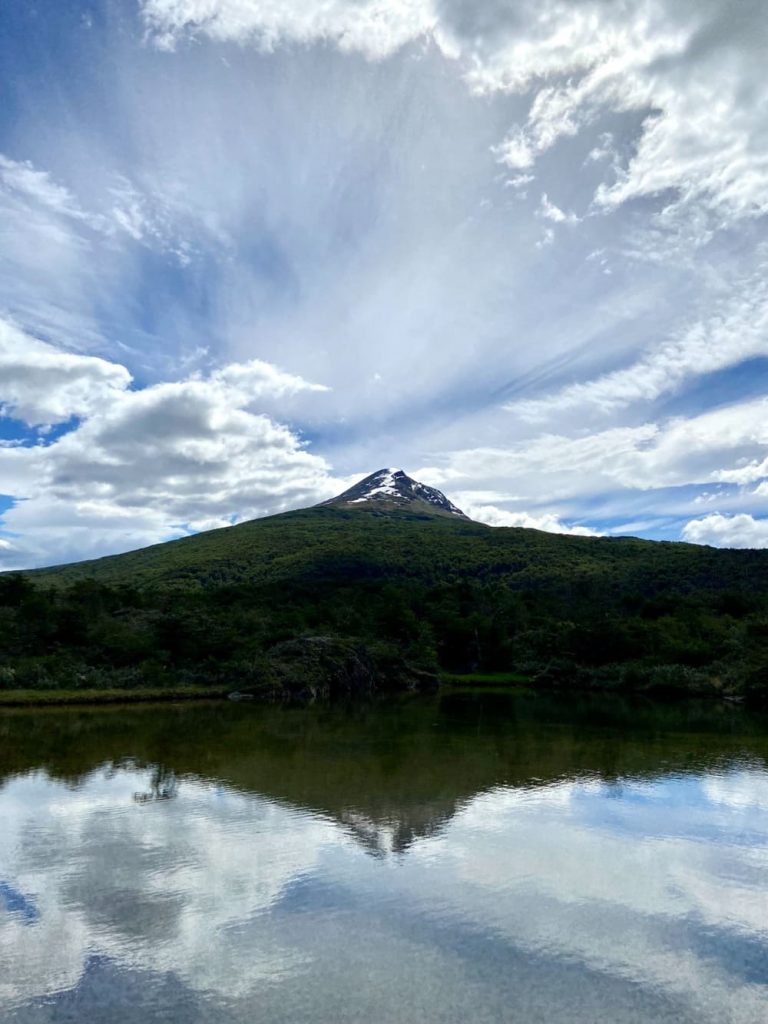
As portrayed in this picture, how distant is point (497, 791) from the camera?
16.2 metres

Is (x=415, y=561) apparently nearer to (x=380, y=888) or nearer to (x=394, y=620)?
(x=394, y=620)

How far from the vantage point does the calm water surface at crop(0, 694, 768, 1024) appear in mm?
6762

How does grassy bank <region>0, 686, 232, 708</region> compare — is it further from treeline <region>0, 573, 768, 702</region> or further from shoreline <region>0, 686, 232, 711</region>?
treeline <region>0, 573, 768, 702</region>

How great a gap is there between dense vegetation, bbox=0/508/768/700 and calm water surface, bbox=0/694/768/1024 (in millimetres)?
23894

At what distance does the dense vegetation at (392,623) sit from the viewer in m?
44.0

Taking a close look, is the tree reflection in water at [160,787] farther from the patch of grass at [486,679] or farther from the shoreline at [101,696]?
the patch of grass at [486,679]

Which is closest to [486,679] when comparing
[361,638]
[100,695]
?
[361,638]

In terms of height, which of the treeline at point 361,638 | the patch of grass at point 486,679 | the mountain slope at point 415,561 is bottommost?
the patch of grass at point 486,679

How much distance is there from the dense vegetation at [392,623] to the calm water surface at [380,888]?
2389cm

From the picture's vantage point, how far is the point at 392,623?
208 ft

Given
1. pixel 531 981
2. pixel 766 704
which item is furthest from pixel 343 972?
pixel 766 704

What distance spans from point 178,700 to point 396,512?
490 ft

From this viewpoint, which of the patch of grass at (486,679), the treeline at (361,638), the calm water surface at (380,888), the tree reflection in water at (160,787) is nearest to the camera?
the calm water surface at (380,888)

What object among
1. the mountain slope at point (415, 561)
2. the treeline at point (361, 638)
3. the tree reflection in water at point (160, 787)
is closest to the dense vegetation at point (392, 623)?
the treeline at point (361, 638)
